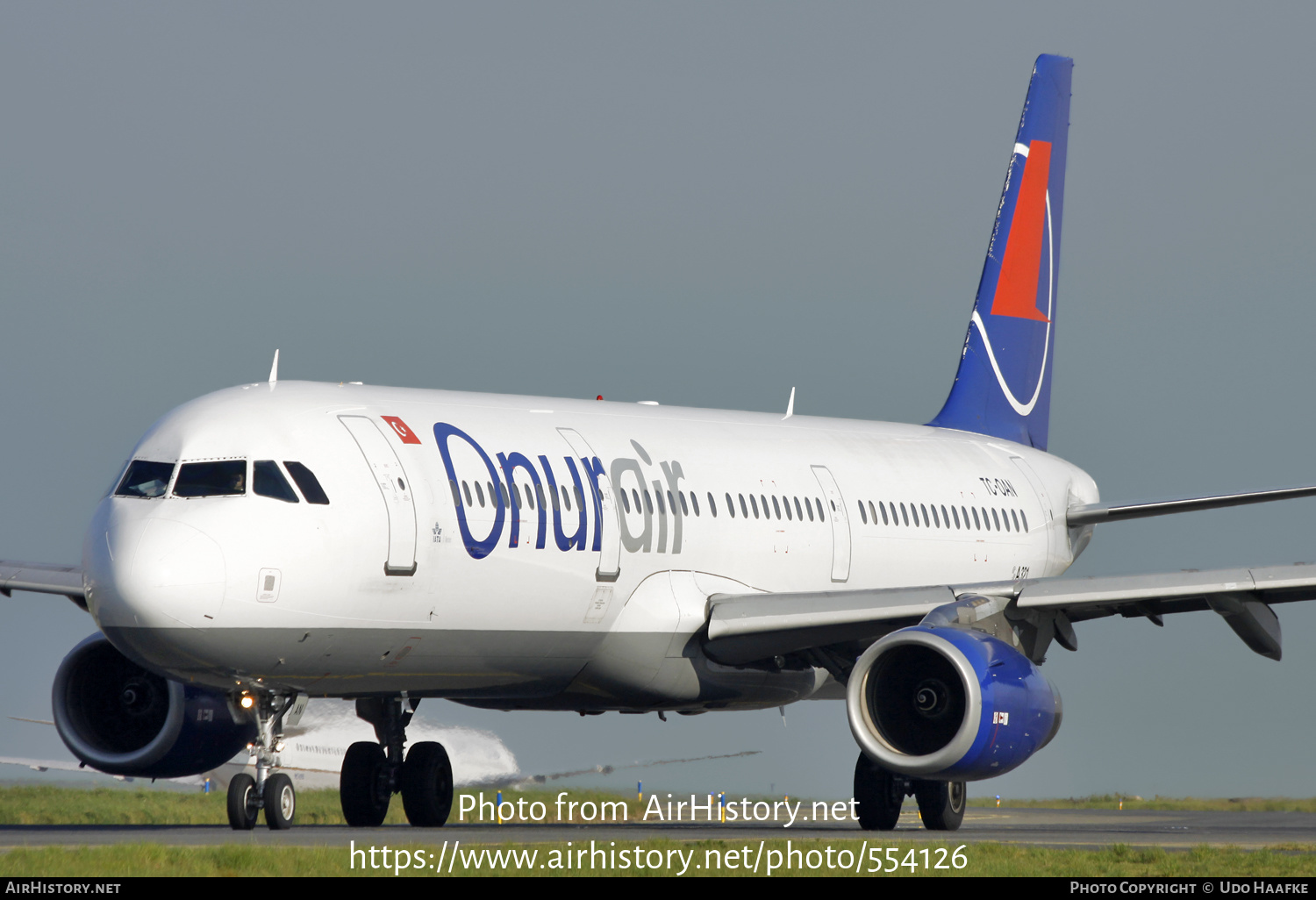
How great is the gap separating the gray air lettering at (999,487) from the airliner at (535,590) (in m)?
0.98

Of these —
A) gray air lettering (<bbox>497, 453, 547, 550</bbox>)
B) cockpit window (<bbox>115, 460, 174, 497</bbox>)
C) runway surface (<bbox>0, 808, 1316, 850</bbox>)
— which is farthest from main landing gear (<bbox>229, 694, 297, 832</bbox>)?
gray air lettering (<bbox>497, 453, 547, 550</bbox>)

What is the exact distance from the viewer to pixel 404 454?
17.4 meters

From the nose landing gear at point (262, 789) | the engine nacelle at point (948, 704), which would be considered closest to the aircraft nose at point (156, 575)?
the nose landing gear at point (262, 789)

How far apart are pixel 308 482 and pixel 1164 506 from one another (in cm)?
1189

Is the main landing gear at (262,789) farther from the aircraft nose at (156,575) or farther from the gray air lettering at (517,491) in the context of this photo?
the gray air lettering at (517,491)

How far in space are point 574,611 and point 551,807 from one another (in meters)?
11.6

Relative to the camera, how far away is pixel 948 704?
58.7 ft

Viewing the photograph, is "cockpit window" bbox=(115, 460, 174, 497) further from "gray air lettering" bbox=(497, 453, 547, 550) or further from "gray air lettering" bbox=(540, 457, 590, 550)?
"gray air lettering" bbox=(540, 457, 590, 550)

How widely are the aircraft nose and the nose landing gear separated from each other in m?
1.54

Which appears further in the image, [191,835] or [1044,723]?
[1044,723]

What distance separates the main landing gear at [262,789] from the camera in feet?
53.3
